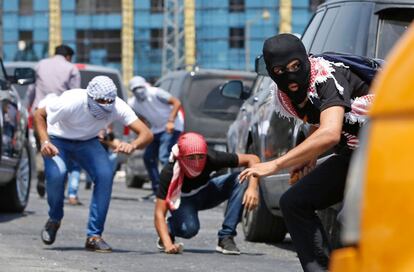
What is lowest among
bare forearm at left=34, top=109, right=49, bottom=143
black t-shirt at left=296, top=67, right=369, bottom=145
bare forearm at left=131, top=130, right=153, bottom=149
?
bare forearm at left=131, top=130, right=153, bottom=149

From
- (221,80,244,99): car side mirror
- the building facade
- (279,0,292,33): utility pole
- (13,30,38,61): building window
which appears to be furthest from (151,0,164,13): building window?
(221,80,244,99): car side mirror

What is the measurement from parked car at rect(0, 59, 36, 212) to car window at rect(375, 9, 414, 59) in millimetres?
5175

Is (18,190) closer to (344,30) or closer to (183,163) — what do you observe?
(183,163)

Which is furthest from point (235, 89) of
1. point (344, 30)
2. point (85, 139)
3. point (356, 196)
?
point (356, 196)

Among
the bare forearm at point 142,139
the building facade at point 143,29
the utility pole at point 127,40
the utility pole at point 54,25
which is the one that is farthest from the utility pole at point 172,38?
the bare forearm at point 142,139

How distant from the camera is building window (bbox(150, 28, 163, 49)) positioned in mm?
78250

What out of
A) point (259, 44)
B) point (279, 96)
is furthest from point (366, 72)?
point (259, 44)

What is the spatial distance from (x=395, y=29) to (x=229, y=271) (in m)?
1.90

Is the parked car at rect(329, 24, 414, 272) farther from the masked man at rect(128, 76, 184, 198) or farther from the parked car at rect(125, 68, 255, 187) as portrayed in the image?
the parked car at rect(125, 68, 255, 187)

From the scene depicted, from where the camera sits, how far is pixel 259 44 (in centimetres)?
7650

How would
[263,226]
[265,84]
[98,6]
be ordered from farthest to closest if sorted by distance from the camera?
1. [98,6]
2. [265,84]
3. [263,226]

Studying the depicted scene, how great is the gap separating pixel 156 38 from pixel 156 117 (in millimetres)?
60939

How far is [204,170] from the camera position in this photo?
1053 centimetres

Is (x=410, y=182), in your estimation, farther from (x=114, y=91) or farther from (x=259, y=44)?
(x=259, y=44)
